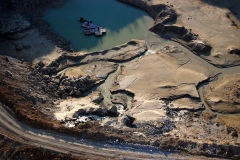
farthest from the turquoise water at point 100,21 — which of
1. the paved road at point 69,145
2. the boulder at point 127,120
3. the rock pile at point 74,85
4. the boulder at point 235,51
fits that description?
the paved road at point 69,145

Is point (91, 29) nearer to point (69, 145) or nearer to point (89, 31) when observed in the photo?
point (89, 31)

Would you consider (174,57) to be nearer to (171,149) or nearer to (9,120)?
(171,149)

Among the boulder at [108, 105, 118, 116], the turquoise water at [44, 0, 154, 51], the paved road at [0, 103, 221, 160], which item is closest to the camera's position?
the paved road at [0, 103, 221, 160]

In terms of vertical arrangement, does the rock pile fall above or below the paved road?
below

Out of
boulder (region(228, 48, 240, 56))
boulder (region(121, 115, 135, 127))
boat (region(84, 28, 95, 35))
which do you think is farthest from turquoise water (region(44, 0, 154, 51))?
boulder (region(121, 115, 135, 127))

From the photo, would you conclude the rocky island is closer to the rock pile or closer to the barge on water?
the rock pile

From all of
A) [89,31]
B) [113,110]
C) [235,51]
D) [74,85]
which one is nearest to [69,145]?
[113,110]

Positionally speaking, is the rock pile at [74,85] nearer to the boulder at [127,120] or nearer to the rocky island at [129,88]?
the rocky island at [129,88]

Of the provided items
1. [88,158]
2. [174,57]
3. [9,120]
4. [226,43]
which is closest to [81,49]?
[174,57]
